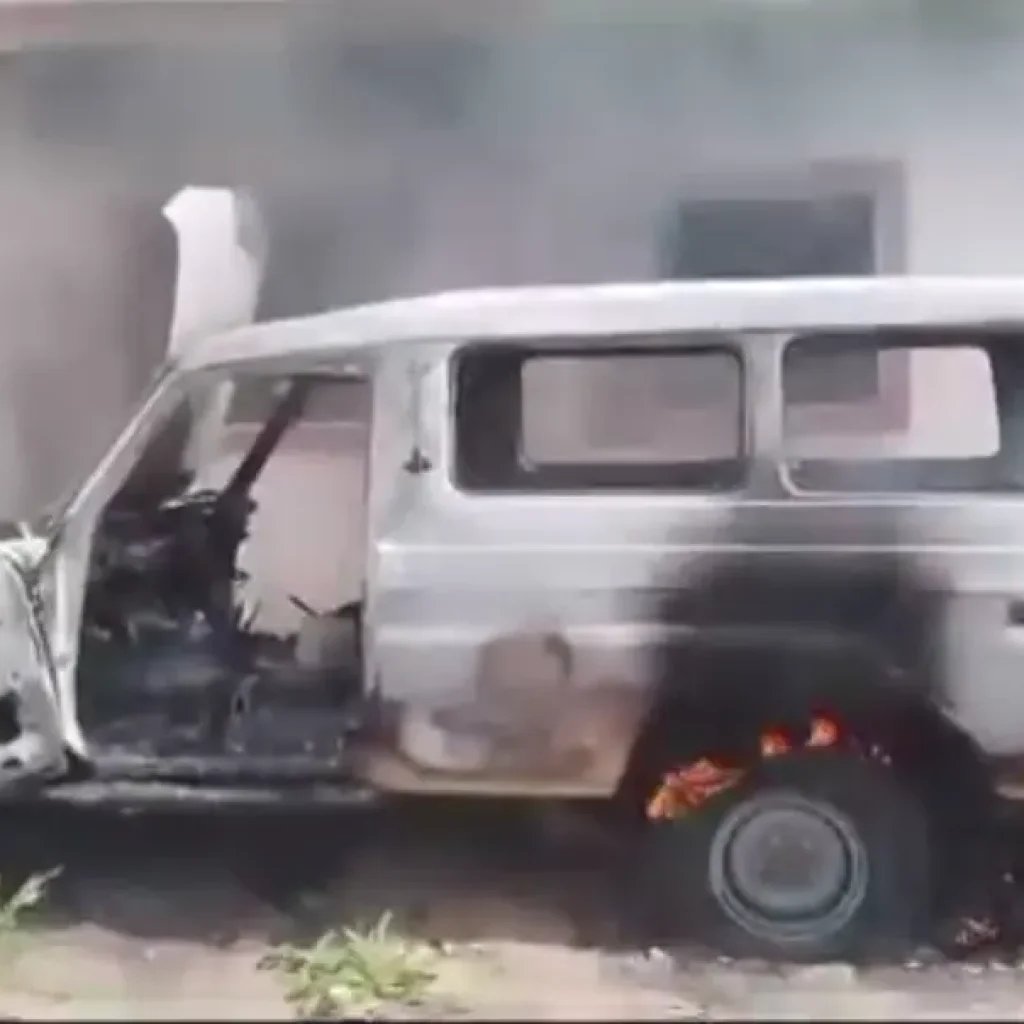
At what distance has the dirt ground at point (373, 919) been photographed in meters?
1.34

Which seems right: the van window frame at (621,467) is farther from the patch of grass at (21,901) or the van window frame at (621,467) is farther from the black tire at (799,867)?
the patch of grass at (21,901)

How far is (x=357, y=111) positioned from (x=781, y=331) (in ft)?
1.09

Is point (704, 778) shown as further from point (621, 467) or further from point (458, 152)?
point (458, 152)

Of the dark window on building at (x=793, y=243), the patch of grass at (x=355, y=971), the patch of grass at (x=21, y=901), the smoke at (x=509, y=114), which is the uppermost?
the smoke at (x=509, y=114)

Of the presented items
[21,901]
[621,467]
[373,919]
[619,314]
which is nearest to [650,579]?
[621,467]

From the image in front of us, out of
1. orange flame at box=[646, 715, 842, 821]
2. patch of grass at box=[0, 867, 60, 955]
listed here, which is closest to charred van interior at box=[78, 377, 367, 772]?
patch of grass at box=[0, 867, 60, 955]

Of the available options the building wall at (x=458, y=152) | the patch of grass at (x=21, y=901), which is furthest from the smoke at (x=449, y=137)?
the patch of grass at (x=21, y=901)

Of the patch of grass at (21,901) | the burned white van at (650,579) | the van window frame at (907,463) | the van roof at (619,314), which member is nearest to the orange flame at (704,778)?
the burned white van at (650,579)

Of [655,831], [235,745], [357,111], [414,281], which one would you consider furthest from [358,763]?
[357,111]

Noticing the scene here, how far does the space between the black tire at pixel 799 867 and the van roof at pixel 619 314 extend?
0.98ft

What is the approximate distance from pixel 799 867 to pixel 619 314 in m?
0.40

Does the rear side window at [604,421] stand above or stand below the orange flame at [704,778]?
above

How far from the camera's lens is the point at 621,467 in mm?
1342

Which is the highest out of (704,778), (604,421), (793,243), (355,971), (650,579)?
(793,243)
